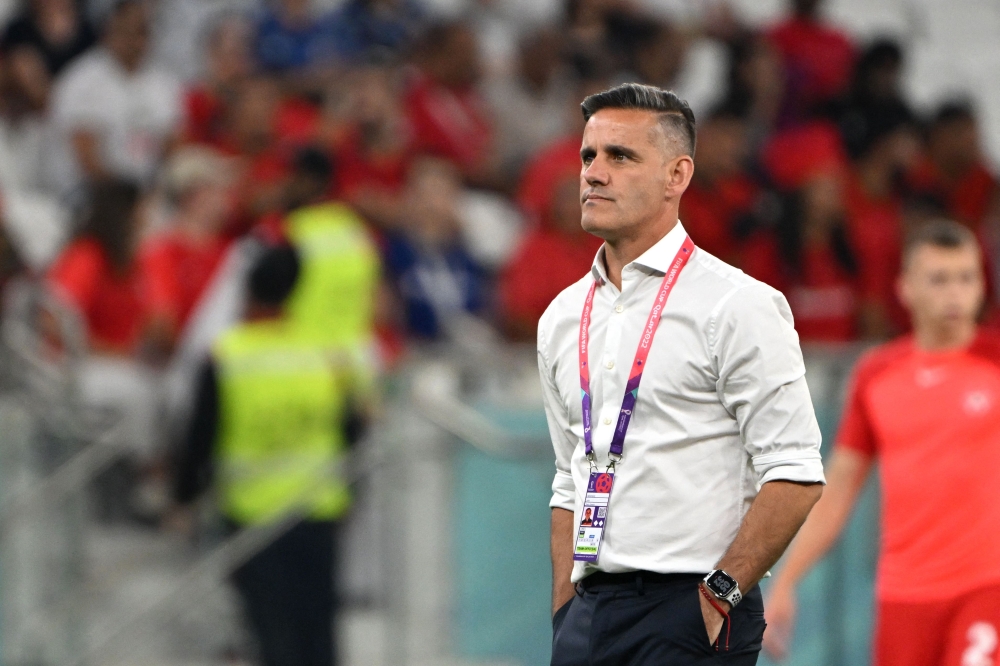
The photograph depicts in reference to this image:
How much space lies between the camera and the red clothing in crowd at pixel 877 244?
9203 mm

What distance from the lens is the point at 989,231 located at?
9.96m

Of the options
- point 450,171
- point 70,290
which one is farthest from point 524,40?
point 70,290

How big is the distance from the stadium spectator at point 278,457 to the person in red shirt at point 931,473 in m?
2.40

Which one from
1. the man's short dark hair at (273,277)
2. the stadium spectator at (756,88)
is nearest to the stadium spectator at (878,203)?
the stadium spectator at (756,88)

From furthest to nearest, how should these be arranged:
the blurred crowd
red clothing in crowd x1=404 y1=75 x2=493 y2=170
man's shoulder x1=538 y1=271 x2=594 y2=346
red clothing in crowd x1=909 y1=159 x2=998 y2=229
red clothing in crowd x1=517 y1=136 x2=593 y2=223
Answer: red clothing in crowd x1=909 y1=159 x2=998 y2=229
red clothing in crowd x1=404 y1=75 x2=493 y2=170
red clothing in crowd x1=517 y1=136 x2=593 y2=223
the blurred crowd
man's shoulder x1=538 y1=271 x2=594 y2=346

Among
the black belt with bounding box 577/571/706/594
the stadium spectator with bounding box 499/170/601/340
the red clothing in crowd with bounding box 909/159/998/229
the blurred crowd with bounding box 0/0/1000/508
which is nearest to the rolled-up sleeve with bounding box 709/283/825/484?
the black belt with bounding box 577/571/706/594

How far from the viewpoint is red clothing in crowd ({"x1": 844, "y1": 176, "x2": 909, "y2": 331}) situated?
30.2 ft

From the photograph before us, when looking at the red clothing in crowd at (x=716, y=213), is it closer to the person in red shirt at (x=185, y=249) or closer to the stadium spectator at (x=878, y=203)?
the stadium spectator at (x=878, y=203)

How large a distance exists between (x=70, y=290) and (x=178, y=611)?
2.05 meters

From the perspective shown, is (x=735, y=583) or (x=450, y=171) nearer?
(x=735, y=583)

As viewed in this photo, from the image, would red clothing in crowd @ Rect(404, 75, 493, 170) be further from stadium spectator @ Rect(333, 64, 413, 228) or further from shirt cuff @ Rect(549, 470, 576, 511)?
shirt cuff @ Rect(549, 470, 576, 511)

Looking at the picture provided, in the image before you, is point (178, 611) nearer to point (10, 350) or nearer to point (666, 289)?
point (10, 350)

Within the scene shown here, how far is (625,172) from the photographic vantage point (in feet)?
10.8

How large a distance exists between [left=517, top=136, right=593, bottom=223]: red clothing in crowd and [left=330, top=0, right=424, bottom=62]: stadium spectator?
1.62 m
